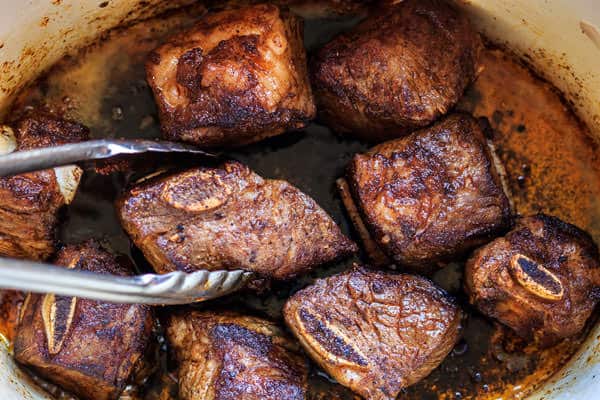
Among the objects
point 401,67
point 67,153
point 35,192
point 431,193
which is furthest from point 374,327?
point 35,192

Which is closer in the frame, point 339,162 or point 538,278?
point 538,278

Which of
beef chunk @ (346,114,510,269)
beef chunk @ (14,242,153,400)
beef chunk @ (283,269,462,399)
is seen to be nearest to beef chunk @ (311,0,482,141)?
beef chunk @ (346,114,510,269)

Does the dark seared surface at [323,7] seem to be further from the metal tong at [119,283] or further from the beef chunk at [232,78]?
the metal tong at [119,283]

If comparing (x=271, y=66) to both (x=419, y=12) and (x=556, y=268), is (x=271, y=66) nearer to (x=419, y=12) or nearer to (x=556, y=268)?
(x=419, y=12)

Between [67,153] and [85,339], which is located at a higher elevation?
[67,153]

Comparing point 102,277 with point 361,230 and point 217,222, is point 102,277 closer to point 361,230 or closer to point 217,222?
point 217,222

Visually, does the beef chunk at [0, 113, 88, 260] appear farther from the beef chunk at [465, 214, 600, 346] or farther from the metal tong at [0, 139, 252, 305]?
the beef chunk at [465, 214, 600, 346]
